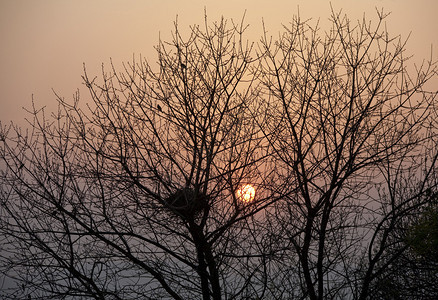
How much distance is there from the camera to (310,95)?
8.47 m

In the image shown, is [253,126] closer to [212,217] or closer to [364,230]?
[212,217]

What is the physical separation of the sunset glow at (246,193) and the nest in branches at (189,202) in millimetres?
541

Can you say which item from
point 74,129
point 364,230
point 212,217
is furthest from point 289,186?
point 74,129

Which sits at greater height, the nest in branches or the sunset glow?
the sunset glow

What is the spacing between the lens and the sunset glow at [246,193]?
8164mm

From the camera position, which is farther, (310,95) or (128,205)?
(310,95)

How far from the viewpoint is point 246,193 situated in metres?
8.22

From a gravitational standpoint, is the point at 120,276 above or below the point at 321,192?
below

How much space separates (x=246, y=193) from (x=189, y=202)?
42.5 inches

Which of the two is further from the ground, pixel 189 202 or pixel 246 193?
pixel 246 193

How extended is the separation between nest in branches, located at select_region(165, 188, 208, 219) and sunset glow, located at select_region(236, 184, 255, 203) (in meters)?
0.54

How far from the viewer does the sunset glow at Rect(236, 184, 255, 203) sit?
26.8 ft

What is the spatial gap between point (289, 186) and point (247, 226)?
0.89m

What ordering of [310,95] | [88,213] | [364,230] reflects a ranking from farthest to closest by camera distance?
[364,230], [310,95], [88,213]
